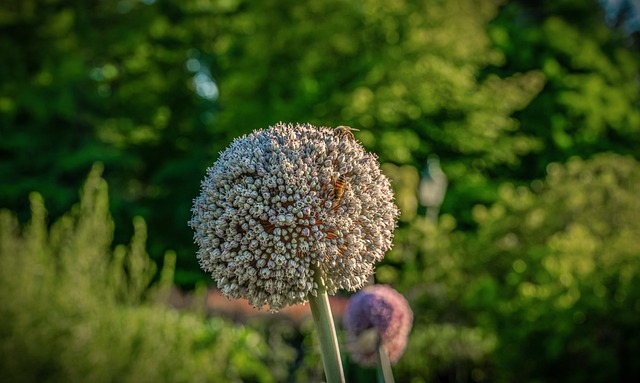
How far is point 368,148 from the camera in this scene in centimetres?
1395

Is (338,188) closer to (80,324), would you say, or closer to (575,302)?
(80,324)

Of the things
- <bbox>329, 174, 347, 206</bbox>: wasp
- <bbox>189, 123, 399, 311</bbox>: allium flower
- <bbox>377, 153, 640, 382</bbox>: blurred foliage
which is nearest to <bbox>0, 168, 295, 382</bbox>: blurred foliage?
<bbox>189, 123, 399, 311</bbox>: allium flower

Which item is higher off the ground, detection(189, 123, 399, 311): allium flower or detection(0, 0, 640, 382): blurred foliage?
detection(0, 0, 640, 382): blurred foliage

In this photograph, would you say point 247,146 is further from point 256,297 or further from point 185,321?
point 185,321

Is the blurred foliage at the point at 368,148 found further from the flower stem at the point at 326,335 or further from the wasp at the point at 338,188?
the wasp at the point at 338,188

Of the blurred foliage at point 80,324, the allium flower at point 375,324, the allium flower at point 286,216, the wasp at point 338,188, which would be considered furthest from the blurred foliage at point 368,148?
the wasp at point 338,188

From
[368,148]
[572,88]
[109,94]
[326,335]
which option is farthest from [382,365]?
[109,94]

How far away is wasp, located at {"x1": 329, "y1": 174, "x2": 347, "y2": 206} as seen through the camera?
7.92ft

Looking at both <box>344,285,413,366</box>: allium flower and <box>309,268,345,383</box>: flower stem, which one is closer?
<box>309,268,345,383</box>: flower stem

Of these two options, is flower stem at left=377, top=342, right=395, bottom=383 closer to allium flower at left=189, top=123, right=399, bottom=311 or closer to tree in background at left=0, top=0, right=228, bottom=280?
allium flower at left=189, top=123, right=399, bottom=311

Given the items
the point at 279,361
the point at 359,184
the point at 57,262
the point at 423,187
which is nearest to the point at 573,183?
the point at 423,187

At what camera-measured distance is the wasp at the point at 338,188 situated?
7.92 feet

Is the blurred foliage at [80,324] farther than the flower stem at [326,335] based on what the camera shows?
Yes

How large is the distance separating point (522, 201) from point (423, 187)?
2950 millimetres
